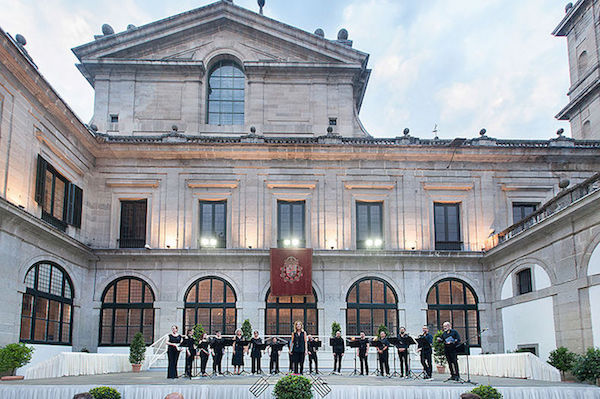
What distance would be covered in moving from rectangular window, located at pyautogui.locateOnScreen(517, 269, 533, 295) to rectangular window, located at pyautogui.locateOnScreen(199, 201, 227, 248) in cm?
1252

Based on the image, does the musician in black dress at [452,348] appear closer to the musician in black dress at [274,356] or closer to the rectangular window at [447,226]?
the musician in black dress at [274,356]

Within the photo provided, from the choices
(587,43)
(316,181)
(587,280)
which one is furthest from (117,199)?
(587,43)

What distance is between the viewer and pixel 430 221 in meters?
28.8

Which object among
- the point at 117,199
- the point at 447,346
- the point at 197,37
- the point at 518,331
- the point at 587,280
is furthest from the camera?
the point at 197,37

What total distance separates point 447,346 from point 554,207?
24.3 ft

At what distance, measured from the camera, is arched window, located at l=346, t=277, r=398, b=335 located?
2767cm

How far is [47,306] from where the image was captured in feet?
77.2

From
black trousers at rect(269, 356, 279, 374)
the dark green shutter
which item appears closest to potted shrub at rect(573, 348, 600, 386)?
black trousers at rect(269, 356, 279, 374)

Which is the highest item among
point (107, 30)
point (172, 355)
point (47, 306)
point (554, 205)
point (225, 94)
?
point (107, 30)

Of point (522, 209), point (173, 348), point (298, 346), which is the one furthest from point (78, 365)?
point (522, 209)

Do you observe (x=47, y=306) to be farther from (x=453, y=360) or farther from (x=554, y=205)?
(x=554, y=205)

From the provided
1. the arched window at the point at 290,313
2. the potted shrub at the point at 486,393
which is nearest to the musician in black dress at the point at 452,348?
the potted shrub at the point at 486,393

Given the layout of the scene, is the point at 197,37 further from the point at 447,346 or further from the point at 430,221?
the point at 447,346

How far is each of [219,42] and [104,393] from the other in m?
22.5
